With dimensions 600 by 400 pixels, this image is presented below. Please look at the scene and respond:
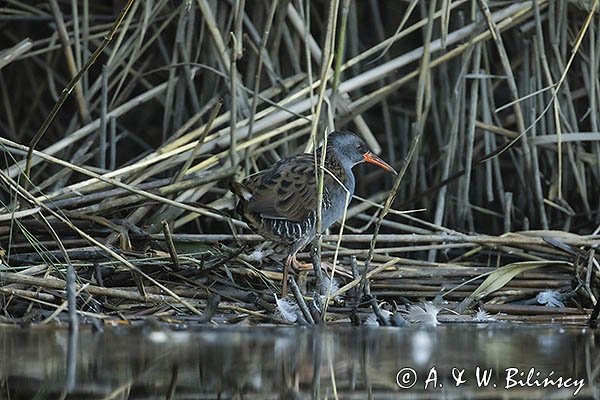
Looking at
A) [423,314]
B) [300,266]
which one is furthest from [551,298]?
[300,266]

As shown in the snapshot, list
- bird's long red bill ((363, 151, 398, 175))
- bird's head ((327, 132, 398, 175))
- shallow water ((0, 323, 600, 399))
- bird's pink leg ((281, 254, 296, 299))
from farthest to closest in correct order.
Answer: bird's long red bill ((363, 151, 398, 175)), bird's head ((327, 132, 398, 175)), bird's pink leg ((281, 254, 296, 299)), shallow water ((0, 323, 600, 399))

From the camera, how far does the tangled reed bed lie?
4.86 m

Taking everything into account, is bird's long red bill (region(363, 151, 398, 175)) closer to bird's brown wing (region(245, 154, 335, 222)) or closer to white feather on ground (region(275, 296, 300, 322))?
bird's brown wing (region(245, 154, 335, 222))

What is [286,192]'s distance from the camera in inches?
203

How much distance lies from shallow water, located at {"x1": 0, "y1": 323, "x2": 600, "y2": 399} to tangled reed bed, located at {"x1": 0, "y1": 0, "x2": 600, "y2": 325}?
362 mm

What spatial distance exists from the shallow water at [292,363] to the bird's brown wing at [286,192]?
2.87 ft

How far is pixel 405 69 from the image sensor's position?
265 inches

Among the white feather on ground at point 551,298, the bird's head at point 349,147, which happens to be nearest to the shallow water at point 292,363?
the white feather on ground at point 551,298

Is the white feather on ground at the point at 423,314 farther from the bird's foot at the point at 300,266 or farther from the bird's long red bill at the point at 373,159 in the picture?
the bird's long red bill at the point at 373,159

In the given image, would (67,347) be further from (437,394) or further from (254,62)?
(254,62)

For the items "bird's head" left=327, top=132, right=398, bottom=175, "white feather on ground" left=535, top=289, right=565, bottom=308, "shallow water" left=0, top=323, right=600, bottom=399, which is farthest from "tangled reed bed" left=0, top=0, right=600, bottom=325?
"shallow water" left=0, top=323, right=600, bottom=399

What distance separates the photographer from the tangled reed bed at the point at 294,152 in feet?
15.9

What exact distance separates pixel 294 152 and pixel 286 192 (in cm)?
117

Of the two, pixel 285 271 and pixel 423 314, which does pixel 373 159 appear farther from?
pixel 423 314
